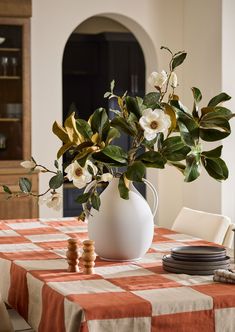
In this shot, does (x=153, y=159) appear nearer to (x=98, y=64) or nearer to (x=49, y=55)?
(x=49, y=55)

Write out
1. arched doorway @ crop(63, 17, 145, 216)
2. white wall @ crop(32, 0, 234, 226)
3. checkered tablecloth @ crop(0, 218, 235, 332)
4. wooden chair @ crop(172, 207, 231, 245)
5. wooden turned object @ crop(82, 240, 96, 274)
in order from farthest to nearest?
arched doorway @ crop(63, 17, 145, 216), white wall @ crop(32, 0, 234, 226), wooden chair @ crop(172, 207, 231, 245), wooden turned object @ crop(82, 240, 96, 274), checkered tablecloth @ crop(0, 218, 235, 332)

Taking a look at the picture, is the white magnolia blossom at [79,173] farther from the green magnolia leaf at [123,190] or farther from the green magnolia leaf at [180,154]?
the green magnolia leaf at [180,154]

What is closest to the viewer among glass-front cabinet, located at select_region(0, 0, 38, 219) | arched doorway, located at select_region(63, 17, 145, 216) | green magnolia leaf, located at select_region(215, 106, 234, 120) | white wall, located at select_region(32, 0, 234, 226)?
green magnolia leaf, located at select_region(215, 106, 234, 120)

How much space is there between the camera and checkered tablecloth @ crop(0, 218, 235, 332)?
74.9 inches

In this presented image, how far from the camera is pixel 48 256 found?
259cm

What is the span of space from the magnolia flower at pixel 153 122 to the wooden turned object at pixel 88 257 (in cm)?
37

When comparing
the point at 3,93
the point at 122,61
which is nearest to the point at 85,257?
the point at 3,93

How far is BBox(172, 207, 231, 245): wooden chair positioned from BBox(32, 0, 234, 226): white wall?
2142 millimetres

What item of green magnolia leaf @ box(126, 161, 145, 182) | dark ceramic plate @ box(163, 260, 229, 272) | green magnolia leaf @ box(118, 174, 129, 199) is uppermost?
green magnolia leaf @ box(126, 161, 145, 182)

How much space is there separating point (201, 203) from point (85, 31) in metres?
3.21

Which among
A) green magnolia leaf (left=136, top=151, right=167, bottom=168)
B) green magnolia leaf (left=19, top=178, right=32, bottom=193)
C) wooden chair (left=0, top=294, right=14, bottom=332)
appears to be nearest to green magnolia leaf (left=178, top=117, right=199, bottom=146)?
green magnolia leaf (left=136, top=151, right=167, bottom=168)

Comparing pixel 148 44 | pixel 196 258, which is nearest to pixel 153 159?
pixel 196 258

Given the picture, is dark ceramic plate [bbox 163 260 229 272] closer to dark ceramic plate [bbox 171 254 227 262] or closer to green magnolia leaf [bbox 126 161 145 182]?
dark ceramic plate [bbox 171 254 227 262]

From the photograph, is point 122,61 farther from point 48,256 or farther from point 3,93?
point 48,256
